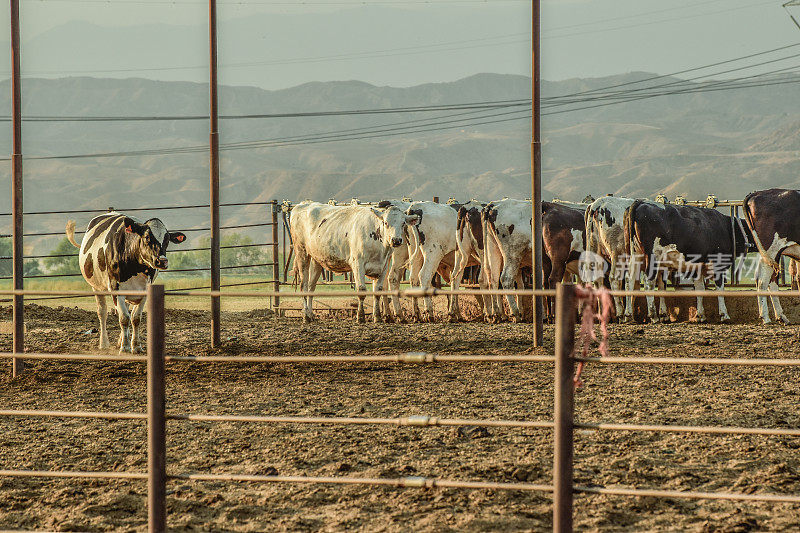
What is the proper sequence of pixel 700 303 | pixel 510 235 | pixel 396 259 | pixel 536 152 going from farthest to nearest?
pixel 396 259 → pixel 510 235 → pixel 700 303 → pixel 536 152

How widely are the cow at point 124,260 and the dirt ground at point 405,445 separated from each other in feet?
3.18

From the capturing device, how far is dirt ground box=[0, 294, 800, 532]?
5312 mm

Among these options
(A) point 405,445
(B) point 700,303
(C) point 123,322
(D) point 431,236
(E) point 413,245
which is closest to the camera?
(A) point 405,445

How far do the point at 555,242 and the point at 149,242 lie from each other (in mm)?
7624

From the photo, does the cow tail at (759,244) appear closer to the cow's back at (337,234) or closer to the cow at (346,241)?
the cow at (346,241)

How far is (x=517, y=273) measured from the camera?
17.6 metres

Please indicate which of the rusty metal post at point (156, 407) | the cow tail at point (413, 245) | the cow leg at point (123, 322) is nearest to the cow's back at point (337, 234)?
the cow tail at point (413, 245)

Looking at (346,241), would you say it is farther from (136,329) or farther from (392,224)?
(136,329)

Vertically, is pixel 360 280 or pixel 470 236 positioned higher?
pixel 470 236

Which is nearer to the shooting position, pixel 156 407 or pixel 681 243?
pixel 156 407

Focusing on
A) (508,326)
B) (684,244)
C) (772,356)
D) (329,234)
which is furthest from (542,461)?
(329,234)

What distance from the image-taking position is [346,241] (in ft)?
59.9

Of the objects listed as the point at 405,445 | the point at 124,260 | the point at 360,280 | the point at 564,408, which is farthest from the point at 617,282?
the point at 564,408

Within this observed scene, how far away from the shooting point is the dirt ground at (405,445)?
209 inches
